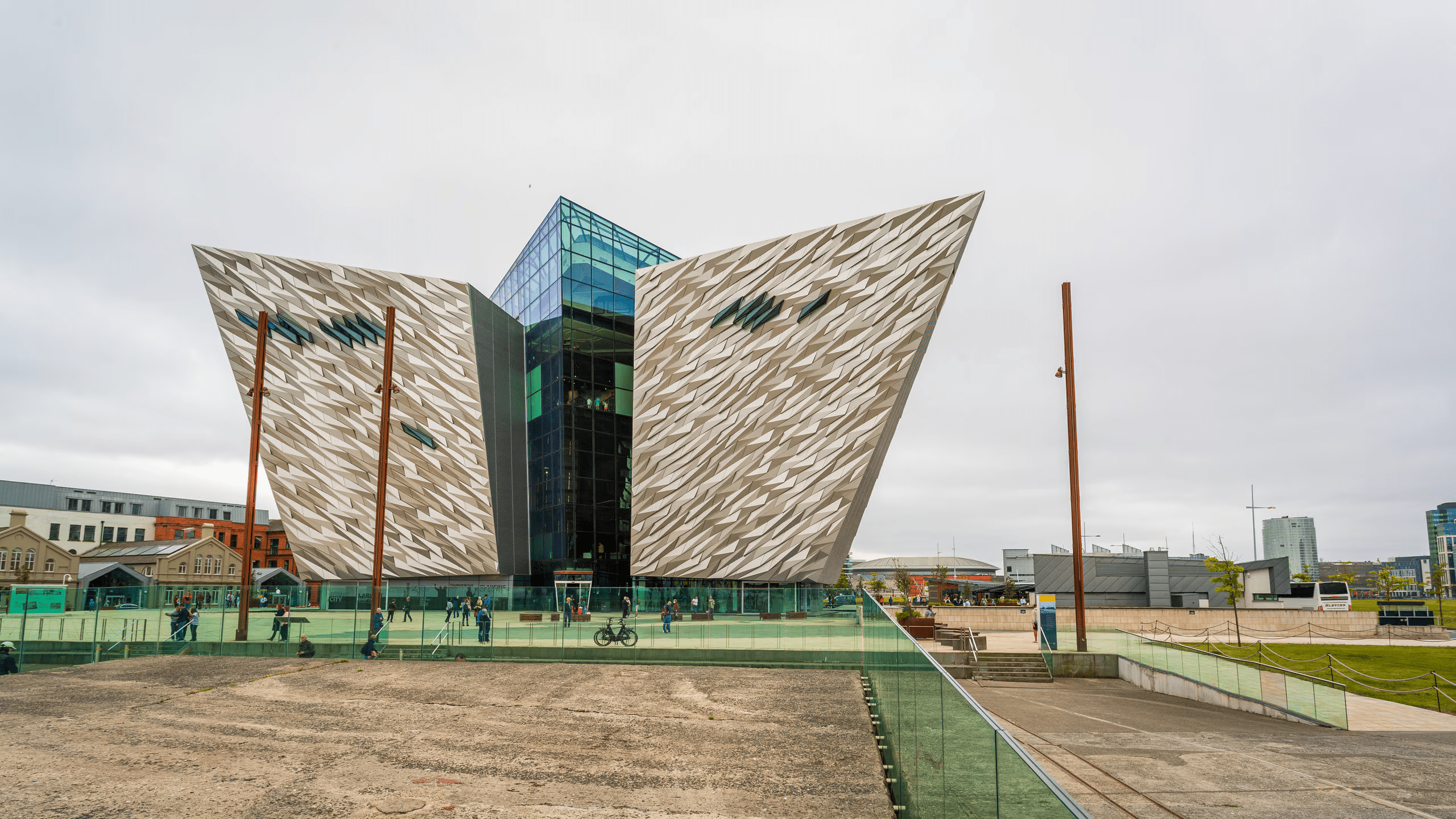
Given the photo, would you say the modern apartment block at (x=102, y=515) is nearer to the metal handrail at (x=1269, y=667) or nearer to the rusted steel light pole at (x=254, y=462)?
the rusted steel light pole at (x=254, y=462)

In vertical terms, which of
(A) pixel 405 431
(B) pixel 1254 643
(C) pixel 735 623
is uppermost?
(A) pixel 405 431

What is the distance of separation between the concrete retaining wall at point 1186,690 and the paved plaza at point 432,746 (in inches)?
363

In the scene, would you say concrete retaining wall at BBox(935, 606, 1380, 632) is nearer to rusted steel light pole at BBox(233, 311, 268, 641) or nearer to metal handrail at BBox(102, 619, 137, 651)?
rusted steel light pole at BBox(233, 311, 268, 641)

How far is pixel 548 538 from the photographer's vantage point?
156 feet

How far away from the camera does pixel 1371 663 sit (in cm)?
2838

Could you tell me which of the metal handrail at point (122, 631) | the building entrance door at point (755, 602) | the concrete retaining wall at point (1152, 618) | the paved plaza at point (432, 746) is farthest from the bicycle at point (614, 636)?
the concrete retaining wall at point (1152, 618)

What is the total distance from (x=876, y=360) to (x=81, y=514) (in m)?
93.3

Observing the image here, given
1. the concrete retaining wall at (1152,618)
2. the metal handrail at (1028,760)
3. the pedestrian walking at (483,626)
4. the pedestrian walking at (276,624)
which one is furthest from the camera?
the concrete retaining wall at (1152,618)

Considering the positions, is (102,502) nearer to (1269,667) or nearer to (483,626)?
(483,626)

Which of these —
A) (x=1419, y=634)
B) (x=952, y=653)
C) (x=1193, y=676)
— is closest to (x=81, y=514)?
(x=952, y=653)

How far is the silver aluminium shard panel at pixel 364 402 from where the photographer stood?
44375 millimetres

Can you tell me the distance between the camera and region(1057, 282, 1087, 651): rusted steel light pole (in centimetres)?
2608

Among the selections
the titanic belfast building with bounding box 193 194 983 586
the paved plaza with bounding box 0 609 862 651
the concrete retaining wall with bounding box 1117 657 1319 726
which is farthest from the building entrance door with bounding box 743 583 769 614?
the concrete retaining wall with bounding box 1117 657 1319 726

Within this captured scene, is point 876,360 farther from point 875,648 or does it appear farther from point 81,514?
point 81,514
